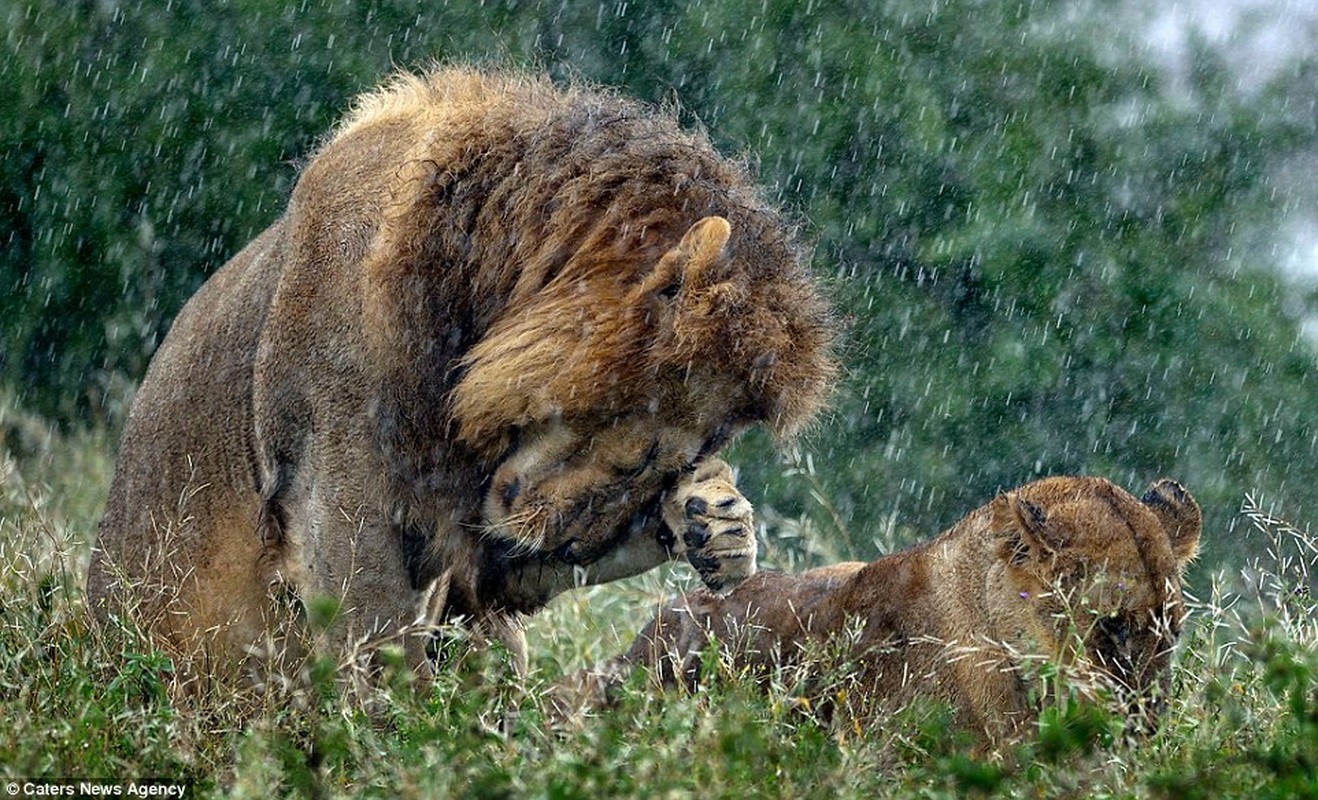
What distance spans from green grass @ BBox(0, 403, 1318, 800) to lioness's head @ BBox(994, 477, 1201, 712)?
166 mm

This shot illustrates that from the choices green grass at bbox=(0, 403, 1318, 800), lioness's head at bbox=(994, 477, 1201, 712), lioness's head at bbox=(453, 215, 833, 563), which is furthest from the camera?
lioness's head at bbox=(453, 215, 833, 563)

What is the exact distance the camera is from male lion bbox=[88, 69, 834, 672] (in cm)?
443

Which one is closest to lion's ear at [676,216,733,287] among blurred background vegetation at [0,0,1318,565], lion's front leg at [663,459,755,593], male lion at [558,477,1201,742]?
lion's front leg at [663,459,755,593]

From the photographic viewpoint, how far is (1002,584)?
4453 mm

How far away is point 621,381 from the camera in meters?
4.38

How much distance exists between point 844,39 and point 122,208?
411 cm

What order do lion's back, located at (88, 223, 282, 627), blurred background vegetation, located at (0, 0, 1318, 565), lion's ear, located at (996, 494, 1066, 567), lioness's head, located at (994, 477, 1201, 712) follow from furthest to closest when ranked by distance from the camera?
→ blurred background vegetation, located at (0, 0, 1318, 565), lion's back, located at (88, 223, 282, 627), lion's ear, located at (996, 494, 1066, 567), lioness's head, located at (994, 477, 1201, 712)

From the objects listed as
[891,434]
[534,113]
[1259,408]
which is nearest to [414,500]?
[534,113]

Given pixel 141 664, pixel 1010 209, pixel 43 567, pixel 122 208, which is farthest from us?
pixel 122 208

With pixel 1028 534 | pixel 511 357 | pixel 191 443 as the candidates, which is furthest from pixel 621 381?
pixel 191 443

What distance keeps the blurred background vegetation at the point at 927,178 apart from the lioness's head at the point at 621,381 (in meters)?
5.18

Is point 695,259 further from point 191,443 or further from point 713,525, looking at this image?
point 191,443

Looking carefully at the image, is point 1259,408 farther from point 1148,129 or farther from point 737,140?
point 737,140

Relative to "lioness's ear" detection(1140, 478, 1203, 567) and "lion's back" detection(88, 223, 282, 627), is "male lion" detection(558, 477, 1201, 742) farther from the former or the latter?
"lion's back" detection(88, 223, 282, 627)
